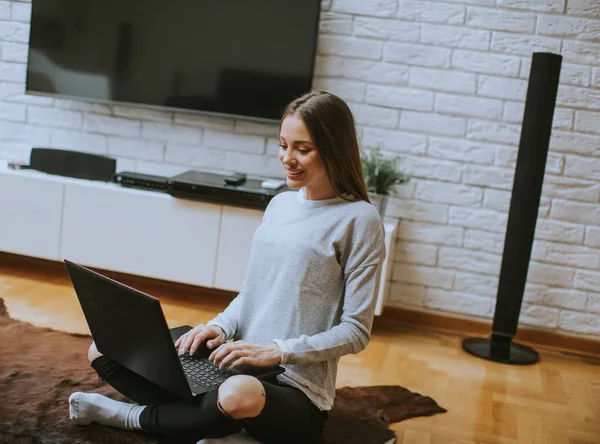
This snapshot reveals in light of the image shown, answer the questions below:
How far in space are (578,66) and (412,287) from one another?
114 cm

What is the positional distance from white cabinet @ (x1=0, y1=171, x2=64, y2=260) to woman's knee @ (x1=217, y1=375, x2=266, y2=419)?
1964mm

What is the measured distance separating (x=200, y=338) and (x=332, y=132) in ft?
1.79

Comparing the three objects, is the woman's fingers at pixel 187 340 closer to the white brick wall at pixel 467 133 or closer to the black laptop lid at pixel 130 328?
the black laptop lid at pixel 130 328

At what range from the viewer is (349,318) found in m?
1.70

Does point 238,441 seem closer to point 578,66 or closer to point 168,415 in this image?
point 168,415

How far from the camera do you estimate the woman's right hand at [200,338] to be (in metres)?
1.75

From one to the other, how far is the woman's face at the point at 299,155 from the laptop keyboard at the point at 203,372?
1.46 feet

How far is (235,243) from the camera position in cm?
323

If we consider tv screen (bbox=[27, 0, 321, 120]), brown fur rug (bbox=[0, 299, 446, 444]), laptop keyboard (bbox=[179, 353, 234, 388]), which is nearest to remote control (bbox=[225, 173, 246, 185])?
tv screen (bbox=[27, 0, 321, 120])

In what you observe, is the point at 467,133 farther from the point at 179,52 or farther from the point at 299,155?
the point at 299,155

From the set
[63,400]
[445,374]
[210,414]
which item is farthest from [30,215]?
[210,414]

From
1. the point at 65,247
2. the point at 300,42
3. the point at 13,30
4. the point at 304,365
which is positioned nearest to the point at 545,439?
the point at 304,365

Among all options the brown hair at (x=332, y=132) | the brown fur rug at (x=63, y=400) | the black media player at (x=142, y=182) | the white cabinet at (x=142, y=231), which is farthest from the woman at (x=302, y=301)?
the black media player at (x=142, y=182)

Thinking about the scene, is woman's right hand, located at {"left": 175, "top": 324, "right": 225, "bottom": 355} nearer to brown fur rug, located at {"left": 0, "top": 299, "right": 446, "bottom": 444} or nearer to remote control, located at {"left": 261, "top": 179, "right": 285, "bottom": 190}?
brown fur rug, located at {"left": 0, "top": 299, "right": 446, "bottom": 444}
